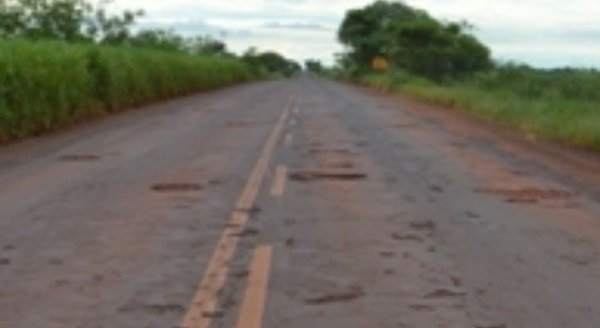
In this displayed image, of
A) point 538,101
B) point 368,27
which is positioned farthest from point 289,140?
point 368,27

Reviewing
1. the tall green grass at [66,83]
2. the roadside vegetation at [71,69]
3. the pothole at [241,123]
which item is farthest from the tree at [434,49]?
the pothole at [241,123]

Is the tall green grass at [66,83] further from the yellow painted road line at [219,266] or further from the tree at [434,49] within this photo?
the tree at [434,49]

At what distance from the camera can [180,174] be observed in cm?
1456

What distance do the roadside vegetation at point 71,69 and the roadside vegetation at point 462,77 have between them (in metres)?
10.1

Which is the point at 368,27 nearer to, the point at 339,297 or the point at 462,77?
the point at 462,77

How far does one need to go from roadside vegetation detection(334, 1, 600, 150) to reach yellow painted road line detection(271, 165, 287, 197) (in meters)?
7.77

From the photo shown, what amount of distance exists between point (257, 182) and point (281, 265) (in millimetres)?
5210

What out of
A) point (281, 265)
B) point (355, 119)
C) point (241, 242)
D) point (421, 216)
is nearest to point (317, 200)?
point (421, 216)

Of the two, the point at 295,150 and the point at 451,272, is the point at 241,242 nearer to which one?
the point at 451,272

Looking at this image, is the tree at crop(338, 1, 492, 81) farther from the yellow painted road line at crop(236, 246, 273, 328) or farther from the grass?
the yellow painted road line at crop(236, 246, 273, 328)

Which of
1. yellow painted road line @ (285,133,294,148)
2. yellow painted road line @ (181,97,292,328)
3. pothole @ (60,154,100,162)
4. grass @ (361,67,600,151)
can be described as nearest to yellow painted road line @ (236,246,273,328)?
yellow painted road line @ (181,97,292,328)

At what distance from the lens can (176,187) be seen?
13.1 m

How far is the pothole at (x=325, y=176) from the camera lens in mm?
14070

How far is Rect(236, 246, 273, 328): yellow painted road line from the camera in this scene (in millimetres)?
6539
